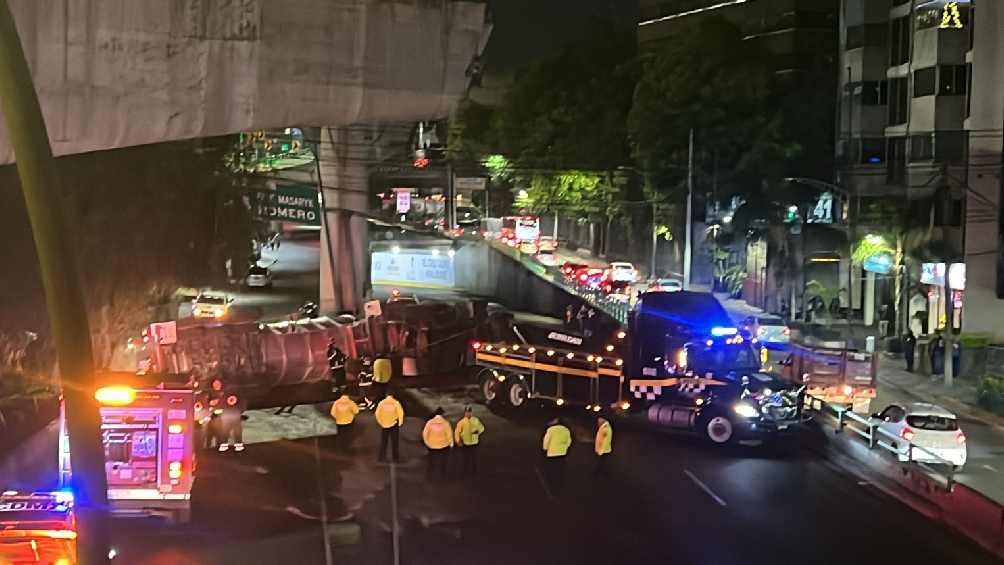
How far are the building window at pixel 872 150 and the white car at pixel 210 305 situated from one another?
24672 millimetres

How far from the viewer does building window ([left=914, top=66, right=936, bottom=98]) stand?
36.5 m

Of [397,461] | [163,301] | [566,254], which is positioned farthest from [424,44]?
[566,254]

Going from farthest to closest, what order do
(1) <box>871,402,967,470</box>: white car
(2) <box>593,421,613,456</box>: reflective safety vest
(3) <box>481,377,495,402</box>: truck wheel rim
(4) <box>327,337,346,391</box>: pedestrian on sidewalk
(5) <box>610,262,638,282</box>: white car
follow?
(5) <box>610,262,638,282</box>: white car < (4) <box>327,337,346,391</box>: pedestrian on sidewalk < (3) <box>481,377,495,402</box>: truck wheel rim < (1) <box>871,402,967,470</box>: white car < (2) <box>593,421,613,456</box>: reflective safety vest

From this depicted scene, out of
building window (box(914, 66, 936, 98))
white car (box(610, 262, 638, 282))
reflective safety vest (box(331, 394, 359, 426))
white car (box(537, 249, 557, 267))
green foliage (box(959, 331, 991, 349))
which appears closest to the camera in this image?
reflective safety vest (box(331, 394, 359, 426))

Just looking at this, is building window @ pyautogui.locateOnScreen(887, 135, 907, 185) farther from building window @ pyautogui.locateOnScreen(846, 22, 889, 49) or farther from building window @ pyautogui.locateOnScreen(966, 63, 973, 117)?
building window @ pyautogui.locateOnScreen(846, 22, 889, 49)

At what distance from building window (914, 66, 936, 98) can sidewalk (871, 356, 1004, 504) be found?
29.8ft

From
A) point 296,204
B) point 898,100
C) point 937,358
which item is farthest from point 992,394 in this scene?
point 898,100

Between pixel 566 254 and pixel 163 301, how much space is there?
4752 centimetres

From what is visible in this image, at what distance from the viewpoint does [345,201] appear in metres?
39.1

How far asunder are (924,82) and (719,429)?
68.6 ft

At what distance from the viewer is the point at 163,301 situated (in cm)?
2753

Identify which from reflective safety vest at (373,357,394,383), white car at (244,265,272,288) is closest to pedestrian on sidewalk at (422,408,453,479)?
reflective safety vest at (373,357,394,383)

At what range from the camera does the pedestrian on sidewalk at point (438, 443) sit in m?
18.1

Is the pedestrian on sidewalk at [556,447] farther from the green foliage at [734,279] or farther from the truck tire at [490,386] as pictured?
the green foliage at [734,279]
